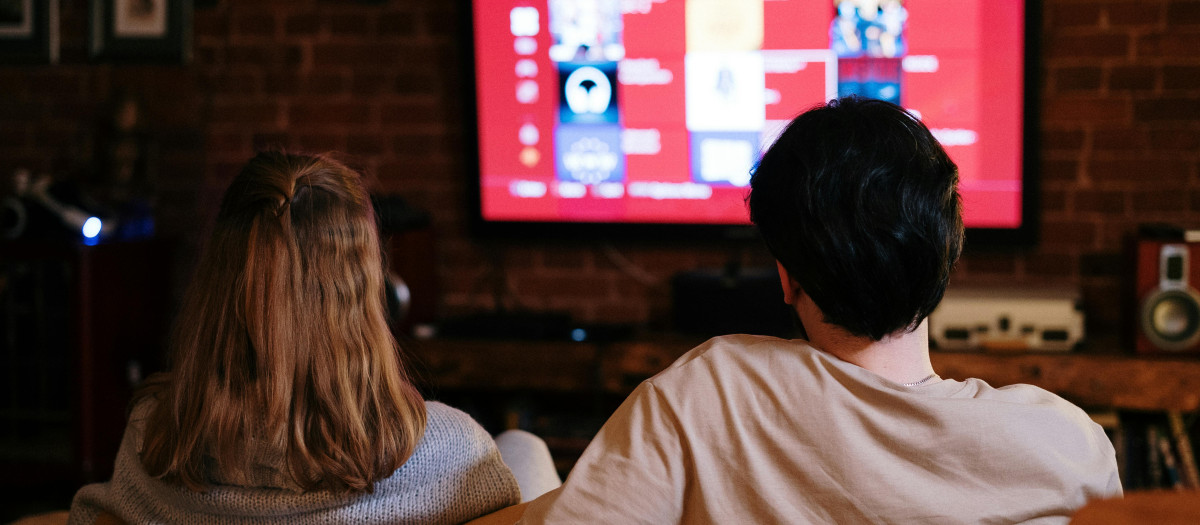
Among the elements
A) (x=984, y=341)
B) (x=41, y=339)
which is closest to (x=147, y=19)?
(x=41, y=339)

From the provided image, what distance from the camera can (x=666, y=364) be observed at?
9.30 feet

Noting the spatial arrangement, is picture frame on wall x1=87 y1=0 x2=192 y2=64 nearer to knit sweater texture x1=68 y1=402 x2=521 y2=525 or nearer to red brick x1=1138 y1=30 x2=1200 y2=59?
knit sweater texture x1=68 y1=402 x2=521 y2=525

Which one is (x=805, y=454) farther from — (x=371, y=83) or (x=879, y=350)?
(x=371, y=83)

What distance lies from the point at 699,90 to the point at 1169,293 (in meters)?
1.39

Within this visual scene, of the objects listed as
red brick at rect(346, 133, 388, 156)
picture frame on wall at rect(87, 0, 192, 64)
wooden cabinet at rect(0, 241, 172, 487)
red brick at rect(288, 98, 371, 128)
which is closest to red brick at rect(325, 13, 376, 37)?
red brick at rect(288, 98, 371, 128)

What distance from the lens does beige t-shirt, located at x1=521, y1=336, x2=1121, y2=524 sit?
2.95ft

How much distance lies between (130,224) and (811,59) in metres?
2.26

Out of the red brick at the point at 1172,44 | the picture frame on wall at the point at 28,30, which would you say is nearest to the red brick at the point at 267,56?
the picture frame on wall at the point at 28,30

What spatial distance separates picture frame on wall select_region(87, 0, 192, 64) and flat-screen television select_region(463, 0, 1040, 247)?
0.98 meters

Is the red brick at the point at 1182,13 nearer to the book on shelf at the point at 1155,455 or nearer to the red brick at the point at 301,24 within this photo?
the book on shelf at the point at 1155,455

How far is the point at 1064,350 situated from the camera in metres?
2.67

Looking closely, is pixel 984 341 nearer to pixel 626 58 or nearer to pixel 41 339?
pixel 626 58

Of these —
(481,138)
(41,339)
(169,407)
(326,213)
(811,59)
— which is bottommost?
(41,339)

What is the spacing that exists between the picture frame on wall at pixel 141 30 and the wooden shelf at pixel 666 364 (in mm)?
1327
